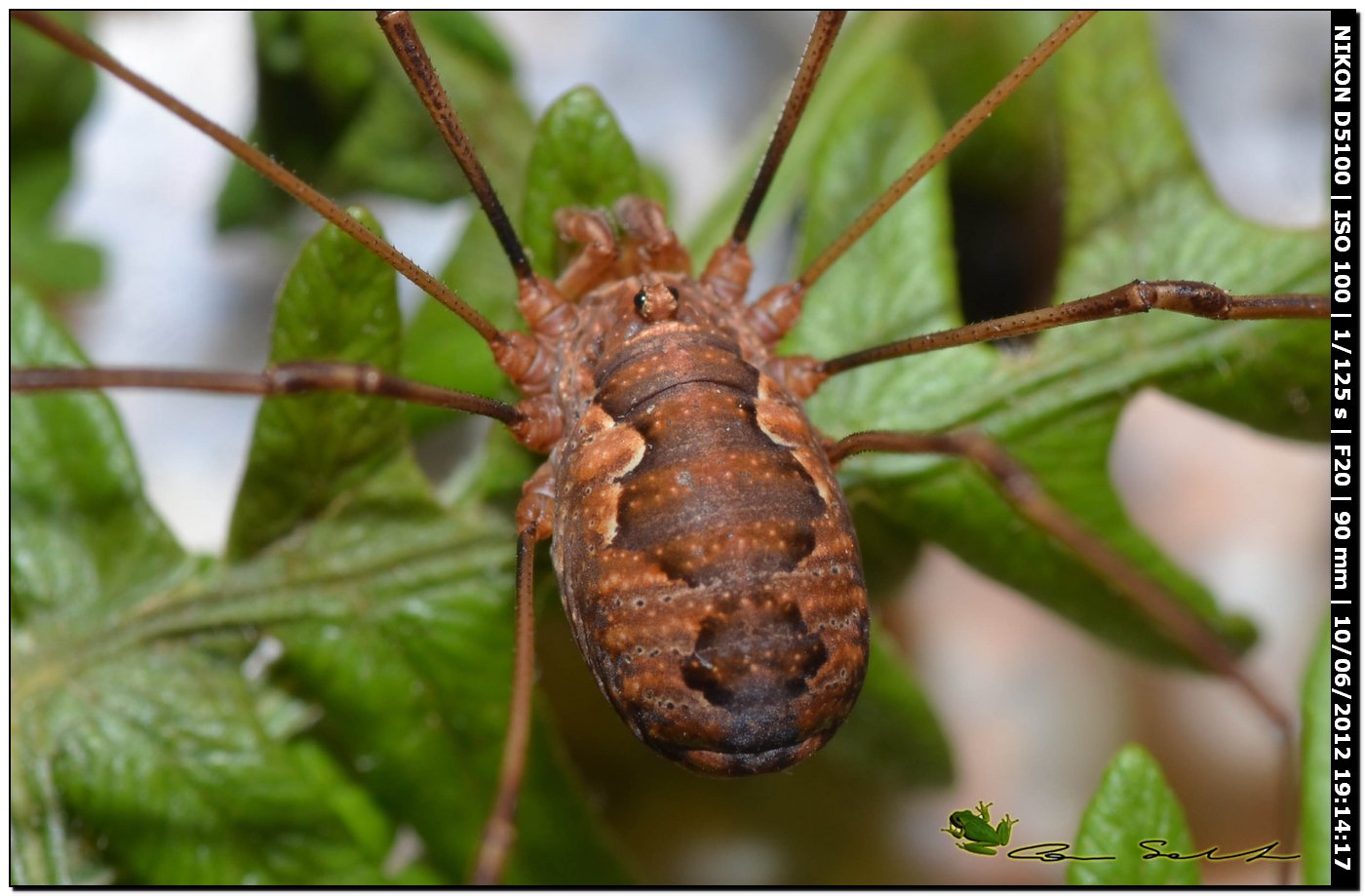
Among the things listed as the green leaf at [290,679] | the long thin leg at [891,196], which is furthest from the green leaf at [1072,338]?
the green leaf at [290,679]

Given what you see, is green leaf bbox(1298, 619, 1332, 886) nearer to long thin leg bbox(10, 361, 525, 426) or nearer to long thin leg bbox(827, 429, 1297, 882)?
long thin leg bbox(827, 429, 1297, 882)

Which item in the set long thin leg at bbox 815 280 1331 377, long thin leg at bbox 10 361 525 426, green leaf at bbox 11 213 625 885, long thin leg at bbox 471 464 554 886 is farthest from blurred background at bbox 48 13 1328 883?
long thin leg at bbox 815 280 1331 377

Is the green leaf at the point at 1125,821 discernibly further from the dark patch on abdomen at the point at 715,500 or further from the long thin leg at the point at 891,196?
the long thin leg at the point at 891,196

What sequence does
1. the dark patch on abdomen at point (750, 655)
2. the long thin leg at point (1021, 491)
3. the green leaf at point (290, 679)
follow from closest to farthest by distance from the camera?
the dark patch on abdomen at point (750, 655), the long thin leg at point (1021, 491), the green leaf at point (290, 679)

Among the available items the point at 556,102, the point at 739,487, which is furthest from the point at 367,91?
the point at 739,487

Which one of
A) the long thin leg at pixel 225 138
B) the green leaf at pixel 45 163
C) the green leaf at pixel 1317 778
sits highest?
the green leaf at pixel 45 163

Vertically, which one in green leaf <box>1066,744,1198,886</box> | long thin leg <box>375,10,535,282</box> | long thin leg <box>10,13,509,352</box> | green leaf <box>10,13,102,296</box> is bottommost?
green leaf <box>1066,744,1198,886</box>
